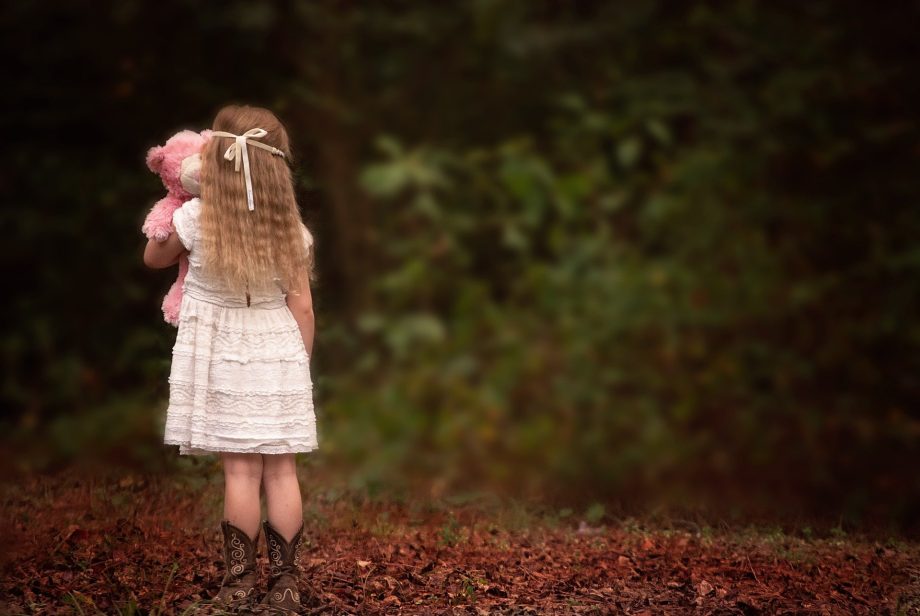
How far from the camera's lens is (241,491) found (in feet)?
11.7

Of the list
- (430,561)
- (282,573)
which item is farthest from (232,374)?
(430,561)

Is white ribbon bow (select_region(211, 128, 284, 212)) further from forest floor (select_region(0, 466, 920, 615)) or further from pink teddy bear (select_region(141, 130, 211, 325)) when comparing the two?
forest floor (select_region(0, 466, 920, 615))

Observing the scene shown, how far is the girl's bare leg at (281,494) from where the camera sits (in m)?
3.64

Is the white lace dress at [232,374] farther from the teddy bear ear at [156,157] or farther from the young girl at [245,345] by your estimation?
the teddy bear ear at [156,157]

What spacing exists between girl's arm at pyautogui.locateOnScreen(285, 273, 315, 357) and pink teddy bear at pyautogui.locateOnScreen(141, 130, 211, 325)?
0.38 m

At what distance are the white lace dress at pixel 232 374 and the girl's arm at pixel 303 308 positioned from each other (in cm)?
7

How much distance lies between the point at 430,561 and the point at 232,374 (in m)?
1.17

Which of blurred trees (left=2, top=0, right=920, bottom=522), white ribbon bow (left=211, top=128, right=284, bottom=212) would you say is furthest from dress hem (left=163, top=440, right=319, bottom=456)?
blurred trees (left=2, top=0, right=920, bottom=522)

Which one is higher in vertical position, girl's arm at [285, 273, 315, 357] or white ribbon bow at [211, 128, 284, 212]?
white ribbon bow at [211, 128, 284, 212]

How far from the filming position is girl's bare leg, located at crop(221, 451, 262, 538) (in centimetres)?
356

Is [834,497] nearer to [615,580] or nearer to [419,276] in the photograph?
[419,276]

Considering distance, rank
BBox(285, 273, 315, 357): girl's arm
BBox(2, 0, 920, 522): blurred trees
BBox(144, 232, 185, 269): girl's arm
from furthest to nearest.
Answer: BBox(2, 0, 920, 522): blurred trees < BBox(285, 273, 315, 357): girl's arm < BBox(144, 232, 185, 269): girl's arm

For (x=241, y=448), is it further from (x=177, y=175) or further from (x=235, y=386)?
(x=177, y=175)

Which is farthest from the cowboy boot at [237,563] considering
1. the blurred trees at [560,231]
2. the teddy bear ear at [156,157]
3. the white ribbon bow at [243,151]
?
the blurred trees at [560,231]
